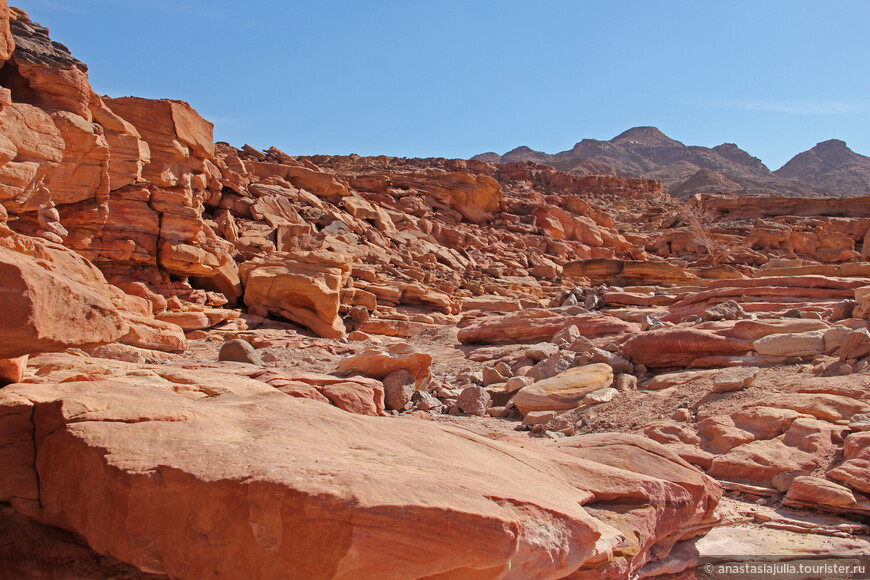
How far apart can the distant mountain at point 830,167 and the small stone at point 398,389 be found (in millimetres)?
86960

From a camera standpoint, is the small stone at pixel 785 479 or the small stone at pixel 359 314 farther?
the small stone at pixel 359 314

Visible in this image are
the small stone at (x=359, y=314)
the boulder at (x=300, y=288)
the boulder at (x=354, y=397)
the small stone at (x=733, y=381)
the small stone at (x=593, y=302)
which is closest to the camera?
the boulder at (x=354, y=397)

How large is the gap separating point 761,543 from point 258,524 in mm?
3095

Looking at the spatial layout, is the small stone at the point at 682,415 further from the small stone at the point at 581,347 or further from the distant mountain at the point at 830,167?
the distant mountain at the point at 830,167

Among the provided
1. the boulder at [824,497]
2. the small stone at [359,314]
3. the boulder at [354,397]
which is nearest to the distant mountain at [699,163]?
the small stone at [359,314]

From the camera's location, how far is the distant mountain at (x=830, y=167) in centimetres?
8004

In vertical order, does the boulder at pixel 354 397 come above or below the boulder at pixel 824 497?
above

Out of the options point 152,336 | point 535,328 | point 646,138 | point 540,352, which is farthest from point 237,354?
point 646,138

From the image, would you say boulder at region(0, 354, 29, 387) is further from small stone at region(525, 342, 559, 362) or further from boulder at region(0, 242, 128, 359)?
small stone at region(525, 342, 559, 362)

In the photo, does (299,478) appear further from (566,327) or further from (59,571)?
(566,327)

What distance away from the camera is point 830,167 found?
304 feet

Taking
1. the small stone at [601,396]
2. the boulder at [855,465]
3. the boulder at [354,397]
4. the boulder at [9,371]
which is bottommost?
the small stone at [601,396]

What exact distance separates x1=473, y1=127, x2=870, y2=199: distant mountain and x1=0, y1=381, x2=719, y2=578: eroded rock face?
209 feet

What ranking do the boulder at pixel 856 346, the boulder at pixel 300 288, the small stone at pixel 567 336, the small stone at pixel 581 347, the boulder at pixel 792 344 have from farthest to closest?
1. the boulder at pixel 300 288
2. the small stone at pixel 567 336
3. the small stone at pixel 581 347
4. the boulder at pixel 792 344
5. the boulder at pixel 856 346
